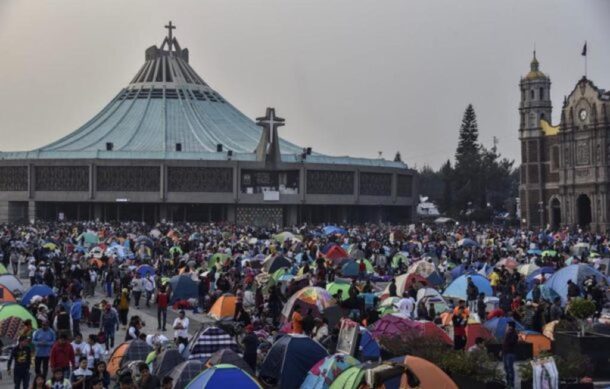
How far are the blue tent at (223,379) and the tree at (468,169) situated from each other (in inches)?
2620

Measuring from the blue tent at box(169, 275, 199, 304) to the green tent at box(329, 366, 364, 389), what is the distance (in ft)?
36.6

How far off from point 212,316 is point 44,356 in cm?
634

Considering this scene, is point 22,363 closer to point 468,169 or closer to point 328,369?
point 328,369

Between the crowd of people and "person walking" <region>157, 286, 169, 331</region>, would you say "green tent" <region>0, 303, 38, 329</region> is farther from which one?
"person walking" <region>157, 286, 169, 331</region>

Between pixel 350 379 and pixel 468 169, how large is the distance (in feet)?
223

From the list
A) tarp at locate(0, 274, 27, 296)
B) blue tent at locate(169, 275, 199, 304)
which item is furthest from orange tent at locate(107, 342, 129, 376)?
blue tent at locate(169, 275, 199, 304)

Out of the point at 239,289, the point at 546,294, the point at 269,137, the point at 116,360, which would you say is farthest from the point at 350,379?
the point at 269,137

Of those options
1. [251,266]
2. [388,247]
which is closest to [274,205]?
[388,247]

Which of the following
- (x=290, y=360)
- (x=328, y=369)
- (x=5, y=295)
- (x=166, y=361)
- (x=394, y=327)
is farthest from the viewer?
(x=5, y=295)

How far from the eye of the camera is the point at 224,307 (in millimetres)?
18938

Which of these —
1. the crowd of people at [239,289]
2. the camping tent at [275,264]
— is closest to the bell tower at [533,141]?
the crowd of people at [239,289]

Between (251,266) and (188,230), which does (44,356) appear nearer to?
(251,266)

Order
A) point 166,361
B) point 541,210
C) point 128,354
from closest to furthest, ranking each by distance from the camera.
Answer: point 166,361, point 128,354, point 541,210

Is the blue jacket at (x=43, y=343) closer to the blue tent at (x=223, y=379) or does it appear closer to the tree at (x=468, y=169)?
the blue tent at (x=223, y=379)
